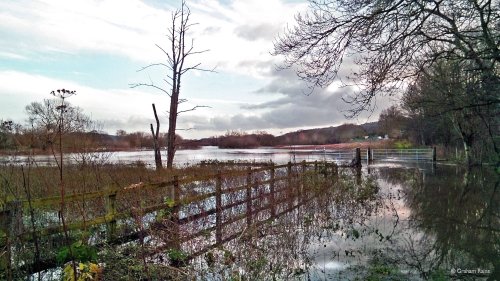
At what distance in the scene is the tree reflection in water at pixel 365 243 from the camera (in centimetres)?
592

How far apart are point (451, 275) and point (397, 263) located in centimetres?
86

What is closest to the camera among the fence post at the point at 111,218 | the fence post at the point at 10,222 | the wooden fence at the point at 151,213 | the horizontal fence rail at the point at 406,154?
the fence post at the point at 10,222

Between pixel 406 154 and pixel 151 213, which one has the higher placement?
pixel 151 213

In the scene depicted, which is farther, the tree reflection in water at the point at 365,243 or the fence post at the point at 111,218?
the fence post at the point at 111,218

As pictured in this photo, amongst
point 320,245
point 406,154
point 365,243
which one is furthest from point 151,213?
point 406,154

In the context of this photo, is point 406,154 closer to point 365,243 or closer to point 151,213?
point 365,243

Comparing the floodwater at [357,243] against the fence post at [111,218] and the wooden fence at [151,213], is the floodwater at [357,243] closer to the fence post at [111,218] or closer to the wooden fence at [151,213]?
the wooden fence at [151,213]

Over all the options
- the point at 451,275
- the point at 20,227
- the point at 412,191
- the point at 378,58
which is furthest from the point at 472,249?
the point at 412,191

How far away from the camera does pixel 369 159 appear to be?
39.2 meters

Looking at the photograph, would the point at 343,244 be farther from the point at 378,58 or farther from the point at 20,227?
the point at 20,227

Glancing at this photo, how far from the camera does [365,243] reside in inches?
306

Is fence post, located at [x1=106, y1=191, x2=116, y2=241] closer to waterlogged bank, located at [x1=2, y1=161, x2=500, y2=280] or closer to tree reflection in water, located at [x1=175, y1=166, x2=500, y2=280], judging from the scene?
waterlogged bank, located at [x1=2, y1=161, x2=500, y2=280]

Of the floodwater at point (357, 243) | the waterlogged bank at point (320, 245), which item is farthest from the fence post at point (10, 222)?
the floodwater at point (357, 243)

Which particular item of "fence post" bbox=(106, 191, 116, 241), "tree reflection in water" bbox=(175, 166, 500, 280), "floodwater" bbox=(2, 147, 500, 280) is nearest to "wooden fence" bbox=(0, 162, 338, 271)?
"fence post" bbox=(106, 191, 116, 241)
